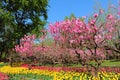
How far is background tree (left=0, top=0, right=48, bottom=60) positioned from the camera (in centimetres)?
4850

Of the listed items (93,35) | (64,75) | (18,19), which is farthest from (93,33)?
(18,19)

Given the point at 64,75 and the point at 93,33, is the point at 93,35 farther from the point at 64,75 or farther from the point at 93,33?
the point at 64,75

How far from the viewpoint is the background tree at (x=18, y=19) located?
48.5m

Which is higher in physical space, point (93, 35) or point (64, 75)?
point (93, 35)

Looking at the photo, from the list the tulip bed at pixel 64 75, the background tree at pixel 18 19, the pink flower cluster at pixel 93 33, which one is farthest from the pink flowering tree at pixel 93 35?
the background tree at pixel 18 19

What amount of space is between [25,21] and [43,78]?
106 ft

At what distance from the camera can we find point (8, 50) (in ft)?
162

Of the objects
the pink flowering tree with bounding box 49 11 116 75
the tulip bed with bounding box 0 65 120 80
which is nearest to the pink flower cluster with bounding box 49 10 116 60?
the pink flowering tree with bounding box 49 11 116 75

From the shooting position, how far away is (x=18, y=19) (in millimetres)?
51875

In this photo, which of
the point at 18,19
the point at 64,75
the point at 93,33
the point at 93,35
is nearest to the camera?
the point at 93,35

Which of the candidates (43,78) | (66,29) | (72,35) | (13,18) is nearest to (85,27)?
(72,35)

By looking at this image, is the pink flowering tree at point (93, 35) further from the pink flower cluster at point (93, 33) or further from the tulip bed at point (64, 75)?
the tulip bed at point (64, 75)

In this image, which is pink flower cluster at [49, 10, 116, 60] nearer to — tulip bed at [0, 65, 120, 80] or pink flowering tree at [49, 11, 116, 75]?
pink flowering tree at [49, 11, 116, 75]

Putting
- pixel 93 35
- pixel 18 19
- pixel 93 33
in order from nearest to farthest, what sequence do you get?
pixel 93 35
pixel 93 33
pixel 18 19
